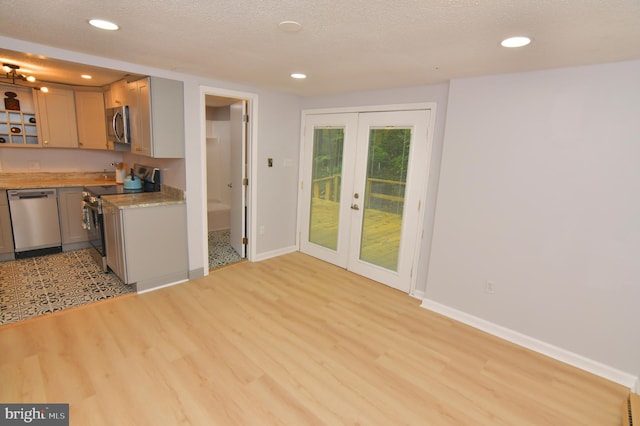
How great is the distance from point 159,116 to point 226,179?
2.74m

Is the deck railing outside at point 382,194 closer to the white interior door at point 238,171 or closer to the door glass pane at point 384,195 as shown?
the door glass pane at point 384,195

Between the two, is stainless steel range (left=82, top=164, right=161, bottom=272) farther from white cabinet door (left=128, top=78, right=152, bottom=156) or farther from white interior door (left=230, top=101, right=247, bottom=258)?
white interior door (left=230, top=101, right=247, bottom=258)

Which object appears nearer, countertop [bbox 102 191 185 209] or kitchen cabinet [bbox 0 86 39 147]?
countertop [bbox 102 191 185 209]

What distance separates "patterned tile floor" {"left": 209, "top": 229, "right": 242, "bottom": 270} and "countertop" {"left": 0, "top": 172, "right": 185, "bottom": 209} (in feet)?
3.68

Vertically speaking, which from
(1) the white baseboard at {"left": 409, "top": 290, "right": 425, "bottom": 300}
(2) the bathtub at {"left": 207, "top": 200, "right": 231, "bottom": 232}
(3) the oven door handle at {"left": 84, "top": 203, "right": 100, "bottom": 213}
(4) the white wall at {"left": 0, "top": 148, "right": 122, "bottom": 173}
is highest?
(4) the white wall at {"left": 0, "top": 148, "right": 122, "bottom": 173}

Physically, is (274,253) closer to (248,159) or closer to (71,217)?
(248,159)

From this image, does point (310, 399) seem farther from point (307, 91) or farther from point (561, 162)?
point (307, 91)

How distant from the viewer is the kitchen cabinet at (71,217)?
4340mm

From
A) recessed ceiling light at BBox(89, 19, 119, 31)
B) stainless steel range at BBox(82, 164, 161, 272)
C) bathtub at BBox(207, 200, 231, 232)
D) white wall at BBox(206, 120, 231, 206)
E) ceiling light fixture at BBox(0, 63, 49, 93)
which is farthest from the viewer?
white wall at BBox(206, 120, 231, 206)

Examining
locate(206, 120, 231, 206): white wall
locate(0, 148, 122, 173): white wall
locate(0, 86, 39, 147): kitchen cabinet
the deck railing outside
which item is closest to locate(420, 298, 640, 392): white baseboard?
the deck railing outside

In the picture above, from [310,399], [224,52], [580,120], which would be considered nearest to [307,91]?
[224,52]

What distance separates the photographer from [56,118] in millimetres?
4480

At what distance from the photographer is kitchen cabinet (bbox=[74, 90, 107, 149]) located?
4.62 meters

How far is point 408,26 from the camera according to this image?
1792 millimetres
